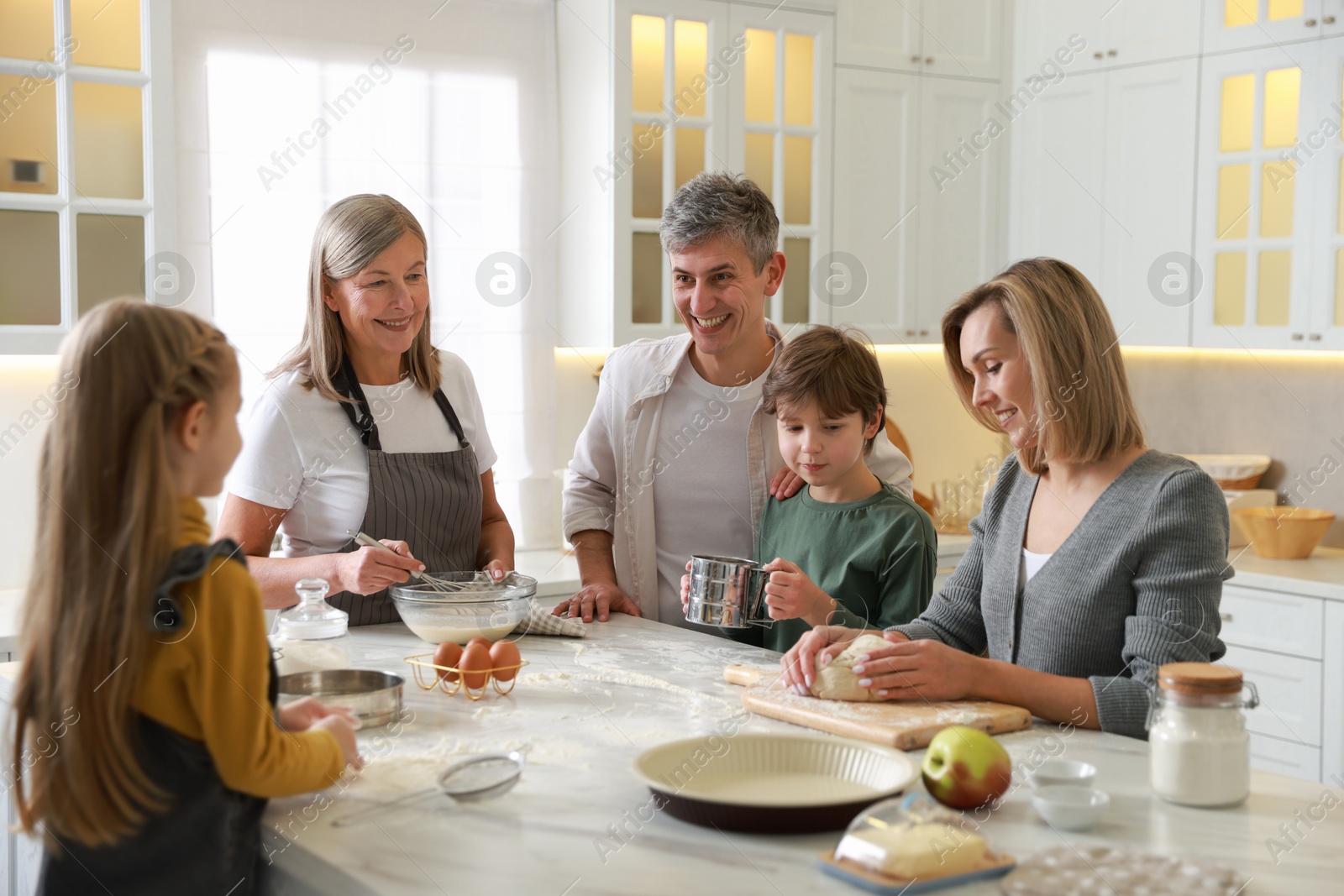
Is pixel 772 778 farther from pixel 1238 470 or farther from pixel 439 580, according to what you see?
pixel 1238 470

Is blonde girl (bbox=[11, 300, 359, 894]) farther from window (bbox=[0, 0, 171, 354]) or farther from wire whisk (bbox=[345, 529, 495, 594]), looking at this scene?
window (bbox=[0, 0, 171, 354])

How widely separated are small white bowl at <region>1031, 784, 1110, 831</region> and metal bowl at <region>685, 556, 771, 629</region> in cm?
74

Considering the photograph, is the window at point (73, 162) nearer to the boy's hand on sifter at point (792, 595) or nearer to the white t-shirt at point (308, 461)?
the white t-shirt at point (308, 461)

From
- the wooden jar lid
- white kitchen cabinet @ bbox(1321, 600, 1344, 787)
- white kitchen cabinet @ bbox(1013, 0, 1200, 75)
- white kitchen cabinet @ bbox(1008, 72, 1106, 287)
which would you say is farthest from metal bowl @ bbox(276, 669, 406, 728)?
white kitchen cabinet @ bbox(1013, 0, 1200, 75)

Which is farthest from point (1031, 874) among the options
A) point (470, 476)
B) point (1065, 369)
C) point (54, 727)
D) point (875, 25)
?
point (875, 25)

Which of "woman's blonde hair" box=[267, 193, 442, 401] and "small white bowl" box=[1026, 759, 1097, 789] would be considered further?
"woman's blonde hair" box=[267, 193, 442, 401]

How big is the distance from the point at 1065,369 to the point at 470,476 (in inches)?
44.8

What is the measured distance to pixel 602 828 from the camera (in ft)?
3.88

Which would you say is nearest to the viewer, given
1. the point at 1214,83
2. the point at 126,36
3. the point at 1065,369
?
the point at 1065,369

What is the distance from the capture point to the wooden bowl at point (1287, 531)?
3.32m

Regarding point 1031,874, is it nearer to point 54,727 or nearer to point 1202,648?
point 1202,648

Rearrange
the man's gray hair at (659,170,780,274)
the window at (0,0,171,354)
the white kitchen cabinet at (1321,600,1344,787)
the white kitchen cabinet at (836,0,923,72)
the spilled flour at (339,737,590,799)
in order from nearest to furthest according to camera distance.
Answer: the spilled flour at (339,737,590,799) → the man's gray hair at (659,170,780,274) → the window at (0,0,171,354) → the white kitchen cabinet at (1321,600,1344,787) → the white kitchen cabinet at (836,0,923,72)

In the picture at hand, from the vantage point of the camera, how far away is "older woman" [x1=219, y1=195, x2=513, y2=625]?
6.81 ft

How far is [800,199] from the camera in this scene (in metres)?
3.79
